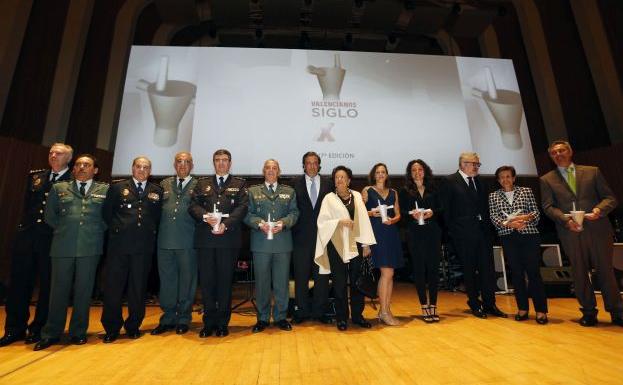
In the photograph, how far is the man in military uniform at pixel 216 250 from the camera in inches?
113

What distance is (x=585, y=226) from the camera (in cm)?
305

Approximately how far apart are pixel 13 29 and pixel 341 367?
20.7 ft

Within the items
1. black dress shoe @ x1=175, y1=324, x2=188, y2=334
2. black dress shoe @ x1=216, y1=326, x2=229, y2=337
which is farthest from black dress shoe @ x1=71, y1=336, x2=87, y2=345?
black dress shoe @ x1=216, y1=326, x2=229, y2=337

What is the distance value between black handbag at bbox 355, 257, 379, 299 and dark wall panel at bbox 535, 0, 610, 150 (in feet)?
18.5

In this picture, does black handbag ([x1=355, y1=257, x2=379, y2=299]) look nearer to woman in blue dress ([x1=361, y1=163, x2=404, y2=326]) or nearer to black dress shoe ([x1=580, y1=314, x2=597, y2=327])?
woman in blue dress ([x1=361, y1=163, x2=404, y2=326])

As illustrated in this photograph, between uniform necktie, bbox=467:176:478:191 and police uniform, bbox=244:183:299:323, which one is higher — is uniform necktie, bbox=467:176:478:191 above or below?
above

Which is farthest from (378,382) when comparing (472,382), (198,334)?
(198,334)

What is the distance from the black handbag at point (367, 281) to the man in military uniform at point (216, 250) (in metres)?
1.16

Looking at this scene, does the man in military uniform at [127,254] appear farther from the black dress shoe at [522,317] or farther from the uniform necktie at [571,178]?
the uniform necktie at [571,178]

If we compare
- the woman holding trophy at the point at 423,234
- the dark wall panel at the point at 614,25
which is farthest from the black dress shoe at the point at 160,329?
the dark wall panel at the point at 614,25

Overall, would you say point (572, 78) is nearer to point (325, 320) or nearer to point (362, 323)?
point (362, 323)

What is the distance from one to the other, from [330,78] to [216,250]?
334 centimetres

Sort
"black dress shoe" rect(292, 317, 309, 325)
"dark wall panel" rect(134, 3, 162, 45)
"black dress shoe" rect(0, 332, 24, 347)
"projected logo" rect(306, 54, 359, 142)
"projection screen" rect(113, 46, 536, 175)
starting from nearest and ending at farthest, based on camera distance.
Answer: "black dress shoe" rect(0, 332, 24, 347)
"black dress shoe" rect(292, 317, 309, 325)
"projection screen" rect(113, 46, 536, 175)
"projected logo" rect(306, 54, 359, 142)
"dark wall panel" rect(134, 3, 162, 45)

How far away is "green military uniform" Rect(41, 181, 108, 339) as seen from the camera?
106 inches
